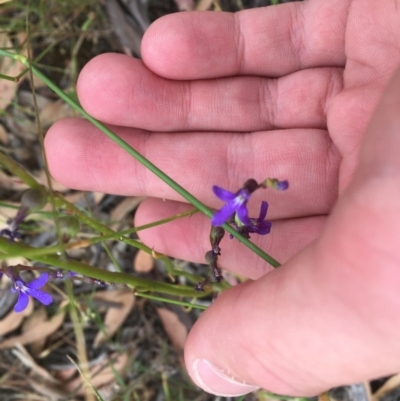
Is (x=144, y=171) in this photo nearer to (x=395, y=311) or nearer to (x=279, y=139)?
(x=279, y=139)

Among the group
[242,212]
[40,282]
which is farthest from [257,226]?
[40,282]

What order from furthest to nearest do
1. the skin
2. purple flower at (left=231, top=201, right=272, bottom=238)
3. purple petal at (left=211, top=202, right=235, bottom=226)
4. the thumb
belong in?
1. the skin
2. purple flower at (left=231, top=201, right=272, bottom=238)
3. purple petal at (left=211, top=202, right=235, bottom=226)
4. the thumb

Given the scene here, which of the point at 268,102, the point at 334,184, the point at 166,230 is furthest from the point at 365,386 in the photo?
the point at 268,102

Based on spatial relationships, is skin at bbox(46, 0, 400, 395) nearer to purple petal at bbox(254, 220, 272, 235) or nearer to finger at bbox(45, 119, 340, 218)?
finger at bbox(45, 119, 340, 218)

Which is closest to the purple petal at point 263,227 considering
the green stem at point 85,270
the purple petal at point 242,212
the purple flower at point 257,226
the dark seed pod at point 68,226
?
the purple flower at point 257,226

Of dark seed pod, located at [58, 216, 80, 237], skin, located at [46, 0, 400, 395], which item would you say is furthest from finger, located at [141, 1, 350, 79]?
dark seed pod, located at [58, 216, 80, 237]

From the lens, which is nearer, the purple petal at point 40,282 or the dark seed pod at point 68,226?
the dark seed pod at point 68,226

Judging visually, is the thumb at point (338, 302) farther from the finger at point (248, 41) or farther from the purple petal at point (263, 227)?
the finger at point (248, 41)
